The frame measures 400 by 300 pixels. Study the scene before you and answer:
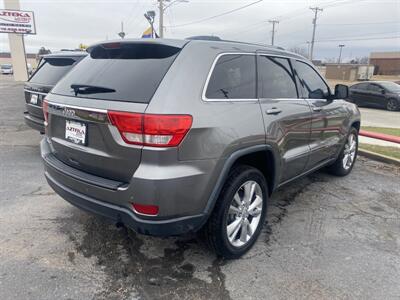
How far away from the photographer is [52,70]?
5.89 meters

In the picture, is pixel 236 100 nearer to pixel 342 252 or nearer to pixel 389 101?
pixel 342 252

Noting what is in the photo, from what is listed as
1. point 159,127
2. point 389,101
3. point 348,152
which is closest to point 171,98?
point 159,127

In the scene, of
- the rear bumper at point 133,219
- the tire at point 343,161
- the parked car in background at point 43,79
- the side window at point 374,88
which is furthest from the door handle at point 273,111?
the side window at point 374,88

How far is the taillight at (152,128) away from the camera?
7.47 ft

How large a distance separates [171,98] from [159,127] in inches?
9.3

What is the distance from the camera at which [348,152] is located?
547cm

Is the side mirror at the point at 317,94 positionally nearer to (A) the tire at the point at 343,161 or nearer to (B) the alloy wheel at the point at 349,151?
(A) the tire at the point at 343,161

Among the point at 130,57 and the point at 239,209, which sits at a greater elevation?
the point at 130,57

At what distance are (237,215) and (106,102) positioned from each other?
150 centimetres

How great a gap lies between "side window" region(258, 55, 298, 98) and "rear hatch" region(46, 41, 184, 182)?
990mm

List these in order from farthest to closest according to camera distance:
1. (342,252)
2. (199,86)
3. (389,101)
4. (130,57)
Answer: (389,101) < (342,252) < (130,57) < (199,86)

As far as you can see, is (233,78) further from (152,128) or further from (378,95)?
(378,95)

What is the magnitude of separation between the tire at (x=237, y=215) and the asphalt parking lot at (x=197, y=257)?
0.15 m

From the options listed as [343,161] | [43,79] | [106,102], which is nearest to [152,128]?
[106,102]
